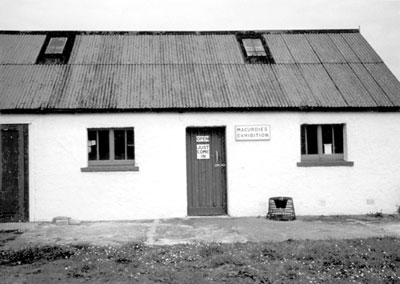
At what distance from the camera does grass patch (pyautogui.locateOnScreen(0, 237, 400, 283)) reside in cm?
649

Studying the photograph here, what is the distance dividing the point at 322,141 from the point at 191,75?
14.1 ft

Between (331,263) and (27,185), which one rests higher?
(27,185)

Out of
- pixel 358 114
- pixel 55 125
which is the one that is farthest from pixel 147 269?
pixel 358 114

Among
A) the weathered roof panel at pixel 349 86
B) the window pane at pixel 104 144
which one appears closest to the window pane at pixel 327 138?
the weathered roof panel at pixel 349 86

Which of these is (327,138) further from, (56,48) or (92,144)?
(56,48)

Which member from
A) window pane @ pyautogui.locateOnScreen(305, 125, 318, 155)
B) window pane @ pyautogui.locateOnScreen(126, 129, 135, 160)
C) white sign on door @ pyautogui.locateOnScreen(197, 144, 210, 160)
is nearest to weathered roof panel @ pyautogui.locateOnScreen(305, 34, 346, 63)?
window pane @ pyautogui.locateOnScreen(305, 125, 318, 155)

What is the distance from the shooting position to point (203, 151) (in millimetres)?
12227

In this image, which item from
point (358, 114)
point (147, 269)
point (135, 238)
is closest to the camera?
point (147, 269)

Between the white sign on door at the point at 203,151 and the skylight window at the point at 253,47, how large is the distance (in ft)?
12.5

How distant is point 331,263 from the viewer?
23.5ft

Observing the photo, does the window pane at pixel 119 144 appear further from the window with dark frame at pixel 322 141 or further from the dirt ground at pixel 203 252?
the window with dark frame at pixel 322 141

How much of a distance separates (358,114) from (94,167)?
7.45 metres

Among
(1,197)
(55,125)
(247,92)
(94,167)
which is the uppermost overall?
(247,92)

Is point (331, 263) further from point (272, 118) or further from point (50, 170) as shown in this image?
point (50, 170)
